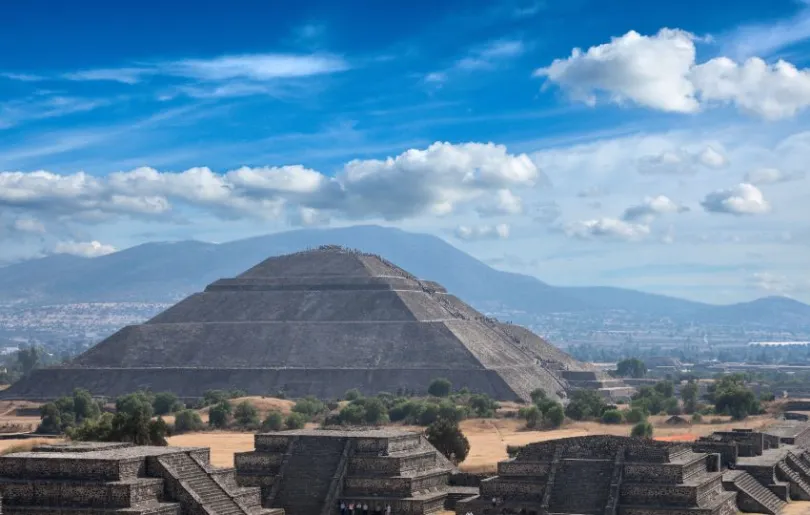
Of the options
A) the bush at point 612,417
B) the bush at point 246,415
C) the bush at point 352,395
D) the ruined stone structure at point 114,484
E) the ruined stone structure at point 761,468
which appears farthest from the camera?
the bush at point 352,395

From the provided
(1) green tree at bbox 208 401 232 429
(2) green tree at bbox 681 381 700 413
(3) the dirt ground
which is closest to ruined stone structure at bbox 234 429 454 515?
(3) the dirt ground

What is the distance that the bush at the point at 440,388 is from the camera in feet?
484

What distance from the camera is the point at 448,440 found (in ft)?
253

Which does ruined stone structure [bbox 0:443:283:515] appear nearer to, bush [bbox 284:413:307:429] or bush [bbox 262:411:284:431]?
bush [bbox 284:413:307:429]

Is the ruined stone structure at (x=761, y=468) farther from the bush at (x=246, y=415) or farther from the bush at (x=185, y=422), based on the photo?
the bush at (x=246, y=415)

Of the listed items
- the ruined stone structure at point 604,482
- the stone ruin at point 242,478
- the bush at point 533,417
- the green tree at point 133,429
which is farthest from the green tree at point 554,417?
the ruined stone structure at point 604,482

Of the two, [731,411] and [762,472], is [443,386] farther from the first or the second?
[762,472]

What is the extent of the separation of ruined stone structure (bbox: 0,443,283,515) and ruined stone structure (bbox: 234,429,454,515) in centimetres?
764

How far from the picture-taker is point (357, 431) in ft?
213

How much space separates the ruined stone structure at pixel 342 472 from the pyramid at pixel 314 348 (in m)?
91.3

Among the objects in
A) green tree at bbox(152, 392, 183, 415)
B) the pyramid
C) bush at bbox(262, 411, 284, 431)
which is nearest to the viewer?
bush at bbox(262, 411, 284, 431)

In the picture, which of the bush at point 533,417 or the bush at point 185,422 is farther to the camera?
the bush at point 533,417

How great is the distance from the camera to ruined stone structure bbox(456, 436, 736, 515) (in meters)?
56.6

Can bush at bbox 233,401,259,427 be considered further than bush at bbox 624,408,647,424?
Yes
